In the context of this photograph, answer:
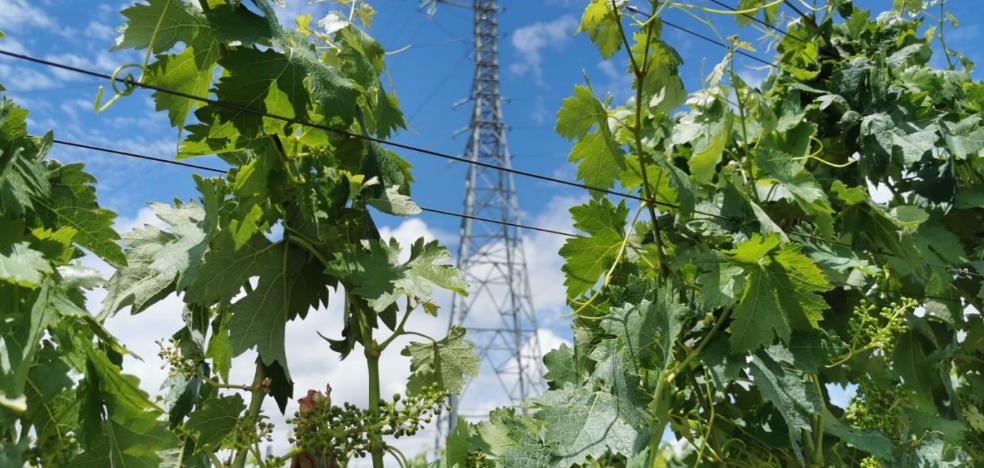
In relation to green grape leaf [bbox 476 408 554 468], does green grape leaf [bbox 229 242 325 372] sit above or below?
above

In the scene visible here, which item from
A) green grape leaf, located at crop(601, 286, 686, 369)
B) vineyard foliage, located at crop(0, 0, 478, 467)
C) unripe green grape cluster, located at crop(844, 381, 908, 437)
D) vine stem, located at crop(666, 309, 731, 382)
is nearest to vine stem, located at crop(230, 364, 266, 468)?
vineyard foliage, located at crop(0, 0, 478, 467)

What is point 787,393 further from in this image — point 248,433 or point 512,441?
point 248,433

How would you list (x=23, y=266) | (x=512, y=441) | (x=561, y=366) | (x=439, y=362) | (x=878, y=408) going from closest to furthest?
(x=23, y=266) < (x=439, y=362) < (x=512, y=441) < (x=561, y=366) < (x=878, y=408)

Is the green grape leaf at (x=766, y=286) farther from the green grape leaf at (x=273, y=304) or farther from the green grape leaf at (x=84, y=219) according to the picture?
the green grape leaf at (x=84, y=219)

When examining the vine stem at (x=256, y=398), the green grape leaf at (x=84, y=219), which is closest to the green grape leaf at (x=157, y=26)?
the green grape leaf at (x=84, y=219)

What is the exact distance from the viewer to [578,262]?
1.53 metres

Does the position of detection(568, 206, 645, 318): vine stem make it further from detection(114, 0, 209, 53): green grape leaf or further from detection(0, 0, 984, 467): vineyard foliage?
detection(114, 0, 209, 53): green grape leaf

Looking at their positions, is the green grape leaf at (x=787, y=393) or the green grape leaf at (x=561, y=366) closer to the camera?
the green grape leaf at (x=787, y=393)

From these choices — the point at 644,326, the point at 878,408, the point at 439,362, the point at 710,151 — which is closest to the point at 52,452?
the point at 439,362

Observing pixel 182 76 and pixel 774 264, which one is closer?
pixel 182 76

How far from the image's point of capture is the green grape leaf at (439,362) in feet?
4.16

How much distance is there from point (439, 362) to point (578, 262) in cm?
37

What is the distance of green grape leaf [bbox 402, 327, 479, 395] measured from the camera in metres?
1.27

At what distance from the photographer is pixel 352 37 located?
1.21 meters
